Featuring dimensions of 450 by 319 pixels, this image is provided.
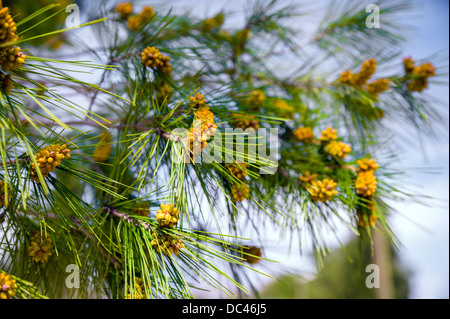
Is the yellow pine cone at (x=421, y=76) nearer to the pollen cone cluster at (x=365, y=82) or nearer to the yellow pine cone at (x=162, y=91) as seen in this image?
the pollen cone cluster at (x=365, y=82)

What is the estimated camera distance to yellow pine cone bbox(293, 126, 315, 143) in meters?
0.65

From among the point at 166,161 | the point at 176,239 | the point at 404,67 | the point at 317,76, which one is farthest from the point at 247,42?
the point at 176,239

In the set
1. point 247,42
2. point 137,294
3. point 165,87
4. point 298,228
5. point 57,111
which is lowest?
point 137,294

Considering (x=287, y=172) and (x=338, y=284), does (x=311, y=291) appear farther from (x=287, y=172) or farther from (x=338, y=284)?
(x=287, y=172)

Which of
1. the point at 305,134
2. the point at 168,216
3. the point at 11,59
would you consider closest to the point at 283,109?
the point at 305,134

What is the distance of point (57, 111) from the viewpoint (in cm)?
90

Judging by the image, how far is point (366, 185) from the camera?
1.76 ft

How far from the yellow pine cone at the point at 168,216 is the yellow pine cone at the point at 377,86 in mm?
532

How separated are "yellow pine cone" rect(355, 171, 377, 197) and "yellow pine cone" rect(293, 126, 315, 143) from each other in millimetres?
132

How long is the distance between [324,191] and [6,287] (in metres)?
0.42

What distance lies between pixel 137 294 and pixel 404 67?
693 millimetres
